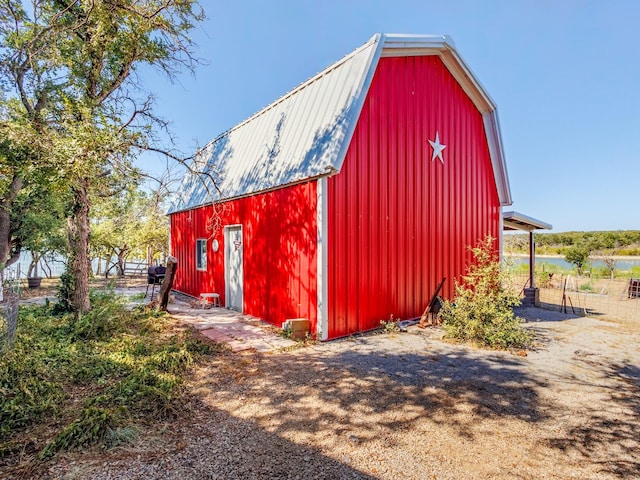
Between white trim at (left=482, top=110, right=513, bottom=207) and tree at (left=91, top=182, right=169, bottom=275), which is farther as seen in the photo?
tree at (left=91, top=182, right=169, bottom=275)

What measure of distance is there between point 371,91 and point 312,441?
593 centimetres

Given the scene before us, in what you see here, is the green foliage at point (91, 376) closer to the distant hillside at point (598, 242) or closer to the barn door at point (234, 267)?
the barn door at point (234, 267)

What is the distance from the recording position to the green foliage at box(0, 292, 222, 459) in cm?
264

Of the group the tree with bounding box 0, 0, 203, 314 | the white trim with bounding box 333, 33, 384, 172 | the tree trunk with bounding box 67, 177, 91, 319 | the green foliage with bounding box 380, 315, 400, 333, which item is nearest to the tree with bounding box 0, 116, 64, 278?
the tree with bounding box 0, 0, 203, 314

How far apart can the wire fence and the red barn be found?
2.23m

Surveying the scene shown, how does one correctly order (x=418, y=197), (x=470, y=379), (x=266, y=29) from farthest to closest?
(x=266, y=29) → (x=418, y=197) → (x=470, y=379)

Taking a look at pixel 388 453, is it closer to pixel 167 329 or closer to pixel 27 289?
pixel 167 329

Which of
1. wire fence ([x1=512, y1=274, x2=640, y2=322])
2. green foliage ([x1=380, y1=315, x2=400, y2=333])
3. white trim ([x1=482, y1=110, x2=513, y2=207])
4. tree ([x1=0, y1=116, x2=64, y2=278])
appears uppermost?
white trim ([x1=482, y1=110, x2=513, y2=207])

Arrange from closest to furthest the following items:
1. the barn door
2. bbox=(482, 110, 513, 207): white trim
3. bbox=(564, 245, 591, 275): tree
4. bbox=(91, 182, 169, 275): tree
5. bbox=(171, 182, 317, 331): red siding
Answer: bbox=(171, 182, 317, 331): red siding, the barn door, bbox=(482, 110, 513, 207): white trim, bbox=(91, 182, 169, 275): tree, bbox=(564, 245, 591, 275): tree

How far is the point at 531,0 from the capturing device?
8.60m

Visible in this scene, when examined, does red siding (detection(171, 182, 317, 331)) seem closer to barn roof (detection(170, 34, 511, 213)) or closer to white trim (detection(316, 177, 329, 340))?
white trim (detection(316, 177, 329, 340))

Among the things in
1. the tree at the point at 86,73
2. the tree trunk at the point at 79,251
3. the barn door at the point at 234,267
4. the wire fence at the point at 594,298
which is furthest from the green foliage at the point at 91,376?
the wire fence at the point at 594,298

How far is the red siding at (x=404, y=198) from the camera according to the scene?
5785 millimetres

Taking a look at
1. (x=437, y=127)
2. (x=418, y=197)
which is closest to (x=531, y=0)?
(x=437, y=127)
